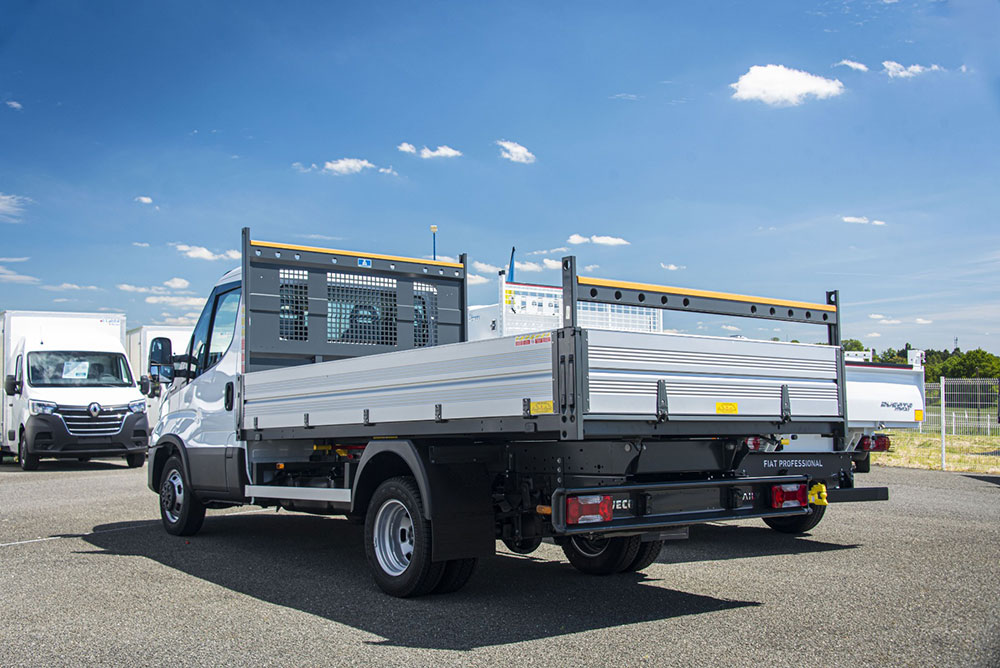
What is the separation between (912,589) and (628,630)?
104 inches

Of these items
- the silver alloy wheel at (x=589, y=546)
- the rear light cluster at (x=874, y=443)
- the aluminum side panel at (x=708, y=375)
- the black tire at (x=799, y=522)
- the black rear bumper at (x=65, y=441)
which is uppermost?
the aluminum side panel at (x=708, y=375)

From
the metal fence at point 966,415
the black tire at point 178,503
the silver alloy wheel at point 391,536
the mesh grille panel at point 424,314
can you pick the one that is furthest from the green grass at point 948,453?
the silver alloy wheel at point 391,536

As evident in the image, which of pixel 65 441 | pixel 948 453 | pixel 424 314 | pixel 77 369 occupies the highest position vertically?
pixel 424 314

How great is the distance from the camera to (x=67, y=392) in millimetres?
19594

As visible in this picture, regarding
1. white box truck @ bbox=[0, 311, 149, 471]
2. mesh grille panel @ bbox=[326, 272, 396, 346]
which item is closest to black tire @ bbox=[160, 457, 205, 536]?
mesh grille panel @ bbox=[326, 272, 396, 346]

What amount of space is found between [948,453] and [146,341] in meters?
20.2

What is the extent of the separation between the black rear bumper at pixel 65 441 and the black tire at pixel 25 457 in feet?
0.66

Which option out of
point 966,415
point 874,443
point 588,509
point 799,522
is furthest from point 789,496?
point 966,415

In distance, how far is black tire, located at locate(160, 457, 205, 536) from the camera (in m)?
9.52

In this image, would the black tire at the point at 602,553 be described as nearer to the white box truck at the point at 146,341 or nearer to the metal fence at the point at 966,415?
the white box truck at the point at 146,341

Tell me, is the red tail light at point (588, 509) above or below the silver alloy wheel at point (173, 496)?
above

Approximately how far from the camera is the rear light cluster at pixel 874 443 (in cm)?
981

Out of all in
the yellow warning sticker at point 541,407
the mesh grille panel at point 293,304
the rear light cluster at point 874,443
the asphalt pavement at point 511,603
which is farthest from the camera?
the rear light cluster at point 874,443

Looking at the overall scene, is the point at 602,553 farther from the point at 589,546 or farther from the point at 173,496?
the point at 173,496
